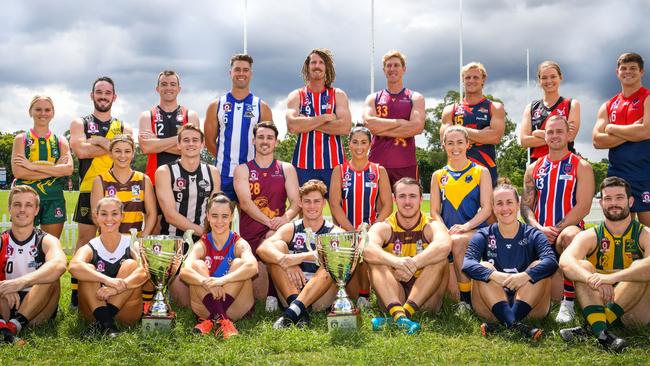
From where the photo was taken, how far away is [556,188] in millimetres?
5652

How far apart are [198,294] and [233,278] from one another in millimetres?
327

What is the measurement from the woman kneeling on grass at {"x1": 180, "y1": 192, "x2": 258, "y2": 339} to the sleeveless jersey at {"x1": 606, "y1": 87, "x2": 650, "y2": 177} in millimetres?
3908

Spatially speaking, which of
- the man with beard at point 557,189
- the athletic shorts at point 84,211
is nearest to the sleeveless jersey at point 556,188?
the man with beard at point 557,189

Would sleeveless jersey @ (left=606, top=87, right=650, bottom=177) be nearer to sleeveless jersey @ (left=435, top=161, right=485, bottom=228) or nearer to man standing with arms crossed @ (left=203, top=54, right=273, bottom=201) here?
sleeveless jersey @ (left=435, top=161, right=485, bottom=228)

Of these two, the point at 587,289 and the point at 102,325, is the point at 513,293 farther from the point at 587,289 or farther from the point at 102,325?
the point at 102,325

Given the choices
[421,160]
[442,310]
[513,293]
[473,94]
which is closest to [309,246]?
[442,310]

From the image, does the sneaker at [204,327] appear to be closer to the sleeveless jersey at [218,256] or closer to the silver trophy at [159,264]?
the silver trophy at [159,264]

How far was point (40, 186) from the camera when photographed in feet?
20.4

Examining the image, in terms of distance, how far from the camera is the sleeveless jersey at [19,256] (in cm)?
500

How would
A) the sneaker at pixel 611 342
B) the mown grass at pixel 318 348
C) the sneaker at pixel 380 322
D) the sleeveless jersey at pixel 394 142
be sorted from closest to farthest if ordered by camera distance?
the mown grass at pixel 318 348
the sneaker at pixel 611 342
the sneaker at pixel 380 322
the sleeveless jersey at pixel 394 142

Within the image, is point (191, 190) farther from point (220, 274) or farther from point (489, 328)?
point (489, 328)

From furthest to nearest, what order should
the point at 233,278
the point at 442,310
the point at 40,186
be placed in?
the point at 40,186 < the point at 442,310 < the point at 233,278

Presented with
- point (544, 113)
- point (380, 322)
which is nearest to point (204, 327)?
point (380, 322)

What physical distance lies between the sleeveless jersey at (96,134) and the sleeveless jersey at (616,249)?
4.81 metres
